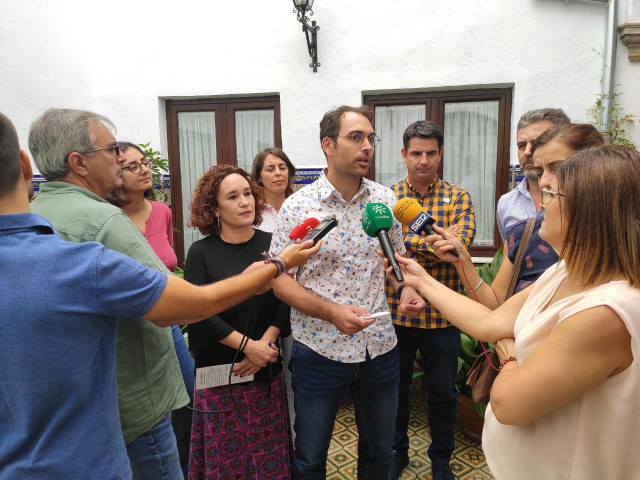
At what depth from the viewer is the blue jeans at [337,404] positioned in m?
1.94

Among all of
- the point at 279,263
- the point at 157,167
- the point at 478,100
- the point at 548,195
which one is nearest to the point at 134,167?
the point at 279,263

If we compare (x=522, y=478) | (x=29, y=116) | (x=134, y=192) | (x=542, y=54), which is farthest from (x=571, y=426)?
(x=29, y=116)

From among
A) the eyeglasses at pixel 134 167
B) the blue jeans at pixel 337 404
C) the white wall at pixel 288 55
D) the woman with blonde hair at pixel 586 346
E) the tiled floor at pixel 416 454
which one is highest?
the white wall at pixel 288 55

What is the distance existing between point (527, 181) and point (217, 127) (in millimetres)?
3850

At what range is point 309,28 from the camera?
453 cm

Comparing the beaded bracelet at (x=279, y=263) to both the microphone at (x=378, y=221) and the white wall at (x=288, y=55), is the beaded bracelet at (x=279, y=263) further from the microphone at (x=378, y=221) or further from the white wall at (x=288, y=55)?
the white wall at (x=288, y=55)

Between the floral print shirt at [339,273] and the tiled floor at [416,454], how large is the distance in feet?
4.27

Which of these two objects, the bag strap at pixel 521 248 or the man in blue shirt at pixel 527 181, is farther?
the man in blue shirt at pixel 527 181

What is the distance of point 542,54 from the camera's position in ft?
14.2

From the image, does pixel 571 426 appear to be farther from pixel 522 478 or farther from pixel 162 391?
pixel 162 391

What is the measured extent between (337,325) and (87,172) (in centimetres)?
113

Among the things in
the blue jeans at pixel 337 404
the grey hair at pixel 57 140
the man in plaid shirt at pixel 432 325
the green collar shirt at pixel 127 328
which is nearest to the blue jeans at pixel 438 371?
the man in plaid shirt at pixel 432 325

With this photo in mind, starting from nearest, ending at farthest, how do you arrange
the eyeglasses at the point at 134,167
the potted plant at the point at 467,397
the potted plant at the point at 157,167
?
the eyeglasses at the point at 134,167 → the potted plant at the point at 467,397 → the potted plant at the point at 157,167

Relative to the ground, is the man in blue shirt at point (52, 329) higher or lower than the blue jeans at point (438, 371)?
higher
